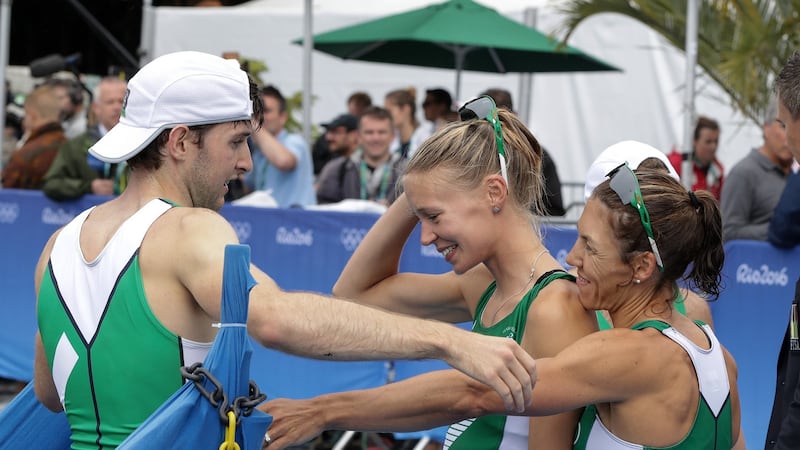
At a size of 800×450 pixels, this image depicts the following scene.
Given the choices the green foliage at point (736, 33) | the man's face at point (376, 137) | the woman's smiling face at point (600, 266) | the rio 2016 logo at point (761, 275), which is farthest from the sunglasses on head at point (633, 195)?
the man's face at point (376, 137)

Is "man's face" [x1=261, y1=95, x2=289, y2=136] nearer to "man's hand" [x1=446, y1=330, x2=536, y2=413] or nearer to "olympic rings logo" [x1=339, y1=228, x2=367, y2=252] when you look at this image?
"olympic rings logo" [x1=339, y1=228, x2=367, y2=252]

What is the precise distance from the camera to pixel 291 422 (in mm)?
2738

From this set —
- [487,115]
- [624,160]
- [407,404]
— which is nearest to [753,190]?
[624,160]

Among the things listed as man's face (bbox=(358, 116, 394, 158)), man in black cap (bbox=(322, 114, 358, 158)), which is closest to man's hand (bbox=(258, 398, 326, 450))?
man's face (bbox=(358, 116, 394, 158))

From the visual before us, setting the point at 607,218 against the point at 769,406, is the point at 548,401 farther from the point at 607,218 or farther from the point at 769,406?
the point at 769,406

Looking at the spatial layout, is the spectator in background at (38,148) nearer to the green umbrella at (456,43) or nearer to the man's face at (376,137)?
the green umbrella at (456,43)

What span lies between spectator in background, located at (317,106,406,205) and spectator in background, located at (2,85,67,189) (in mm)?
2231

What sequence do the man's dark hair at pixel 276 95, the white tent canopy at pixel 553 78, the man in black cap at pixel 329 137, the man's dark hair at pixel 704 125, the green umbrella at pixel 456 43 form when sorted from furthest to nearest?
the white tent canopy at pixel 553 78 < the man in black cap at pixel 329 137 < the man's dark hair at pixel 704 125 < the green umbrella at pixel 456 43 < the man's dark hair at pixel 276 95

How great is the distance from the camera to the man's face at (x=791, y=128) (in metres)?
3.15

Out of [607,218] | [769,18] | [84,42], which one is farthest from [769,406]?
[84,42]

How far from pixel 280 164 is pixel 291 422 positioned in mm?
5703

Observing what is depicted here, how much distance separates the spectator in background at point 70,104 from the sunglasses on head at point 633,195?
24.6 ft

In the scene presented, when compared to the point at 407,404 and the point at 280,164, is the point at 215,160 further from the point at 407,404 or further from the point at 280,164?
the point at 280,164

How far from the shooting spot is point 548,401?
8.73 feet
